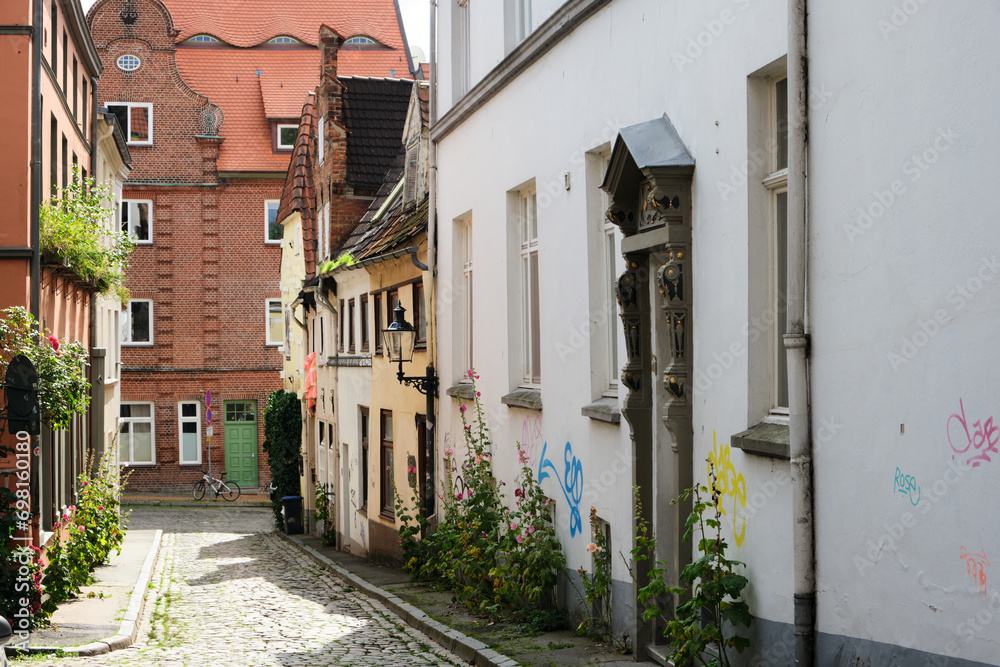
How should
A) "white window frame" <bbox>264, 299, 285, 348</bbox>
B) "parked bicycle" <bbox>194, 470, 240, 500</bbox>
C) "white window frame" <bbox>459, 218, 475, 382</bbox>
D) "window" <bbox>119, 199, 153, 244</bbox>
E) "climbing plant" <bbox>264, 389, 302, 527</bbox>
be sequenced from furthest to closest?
1. "white window frame" <bbox>264, 299, 285, 348</bbox>
2. "window" <bbox>119, 199, 153, 244</bbox>
3. "parked bicycle" <bbox>194, 470, 240, 500</bbox>
4. "climbing plant" <bbox>264, 389, 302, 527</bbox>
5. "white window frame" <bbox>459, 218, 475, 382</bbox>

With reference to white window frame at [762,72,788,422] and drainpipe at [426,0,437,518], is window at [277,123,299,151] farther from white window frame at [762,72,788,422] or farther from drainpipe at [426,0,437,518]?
white window frame at [762,72,788,422]

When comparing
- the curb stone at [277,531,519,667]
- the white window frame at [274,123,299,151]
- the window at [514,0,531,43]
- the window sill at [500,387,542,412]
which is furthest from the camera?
the white window frame at [274,123,299,151]

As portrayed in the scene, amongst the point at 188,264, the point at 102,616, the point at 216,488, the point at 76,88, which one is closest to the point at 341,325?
the point at 76,88

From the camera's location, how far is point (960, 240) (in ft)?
15.9

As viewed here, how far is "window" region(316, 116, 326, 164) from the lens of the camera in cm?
2506

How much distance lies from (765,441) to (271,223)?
35.9 meters

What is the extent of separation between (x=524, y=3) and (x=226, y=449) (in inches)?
1190

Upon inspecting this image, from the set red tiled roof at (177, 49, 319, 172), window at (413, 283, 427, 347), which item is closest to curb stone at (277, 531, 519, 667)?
window at (413, 283, 427, 347)

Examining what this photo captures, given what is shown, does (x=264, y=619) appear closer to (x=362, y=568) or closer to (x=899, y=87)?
(x=362, y=568)

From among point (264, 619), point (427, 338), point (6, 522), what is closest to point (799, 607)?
point (6, 522)

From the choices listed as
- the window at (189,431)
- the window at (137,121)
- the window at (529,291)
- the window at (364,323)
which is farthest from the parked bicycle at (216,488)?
the window at (529,291)

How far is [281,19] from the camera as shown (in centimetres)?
4441

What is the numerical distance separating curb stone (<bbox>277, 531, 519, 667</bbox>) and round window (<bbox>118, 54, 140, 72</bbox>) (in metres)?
27.4

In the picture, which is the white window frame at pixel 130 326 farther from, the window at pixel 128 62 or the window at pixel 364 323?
the window at pixel 364 323
